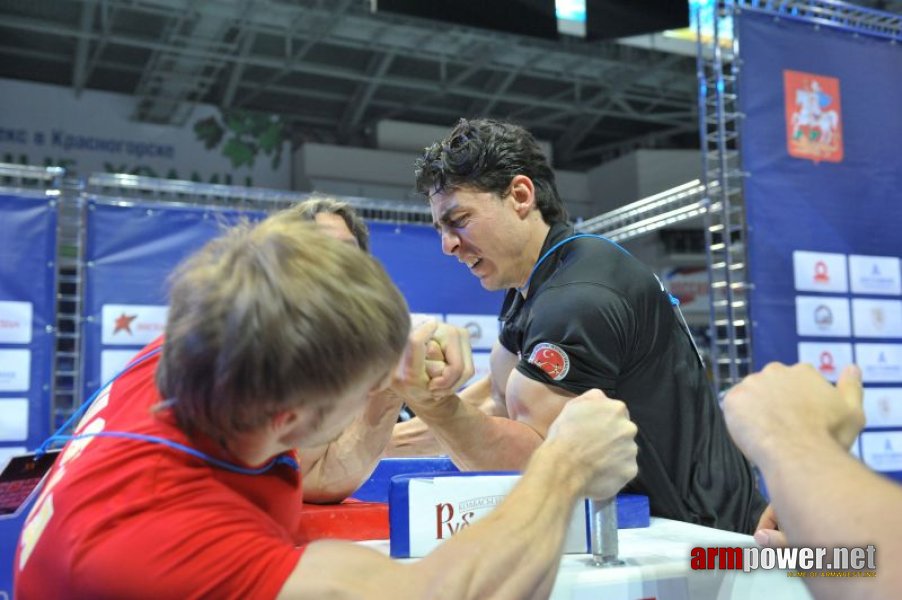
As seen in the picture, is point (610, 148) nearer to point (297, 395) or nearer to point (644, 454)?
point (644, 454)

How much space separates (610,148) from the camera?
40.1 ft

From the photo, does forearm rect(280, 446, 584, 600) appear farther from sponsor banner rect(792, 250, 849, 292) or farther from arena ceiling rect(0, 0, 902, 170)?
arena ceiling rect(0, 0, 902, 170)

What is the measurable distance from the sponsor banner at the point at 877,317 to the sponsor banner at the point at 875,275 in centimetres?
5

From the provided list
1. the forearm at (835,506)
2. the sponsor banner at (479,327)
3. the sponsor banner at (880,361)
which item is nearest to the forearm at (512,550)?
the forearm at (835,506)

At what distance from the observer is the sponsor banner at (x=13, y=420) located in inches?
142

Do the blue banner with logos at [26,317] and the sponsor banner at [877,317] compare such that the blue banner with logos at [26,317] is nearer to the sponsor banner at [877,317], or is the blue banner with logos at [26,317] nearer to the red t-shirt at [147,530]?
the red t-shirt at [147,530]

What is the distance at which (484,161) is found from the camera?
1901 millimetres

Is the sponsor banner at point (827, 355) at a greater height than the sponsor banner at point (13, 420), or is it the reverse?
the sponsor banner at point (827, 355)

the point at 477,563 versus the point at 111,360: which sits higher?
the point at 111,360

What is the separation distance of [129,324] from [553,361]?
3.01m

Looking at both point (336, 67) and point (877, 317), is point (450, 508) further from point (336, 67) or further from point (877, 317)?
point (336, 67)

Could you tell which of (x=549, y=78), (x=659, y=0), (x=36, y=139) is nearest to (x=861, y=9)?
(x=659, y=0)

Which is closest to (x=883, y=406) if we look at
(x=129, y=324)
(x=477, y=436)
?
(x=477, y=436)

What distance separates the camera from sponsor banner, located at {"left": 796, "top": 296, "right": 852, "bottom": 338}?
369 centimetres
